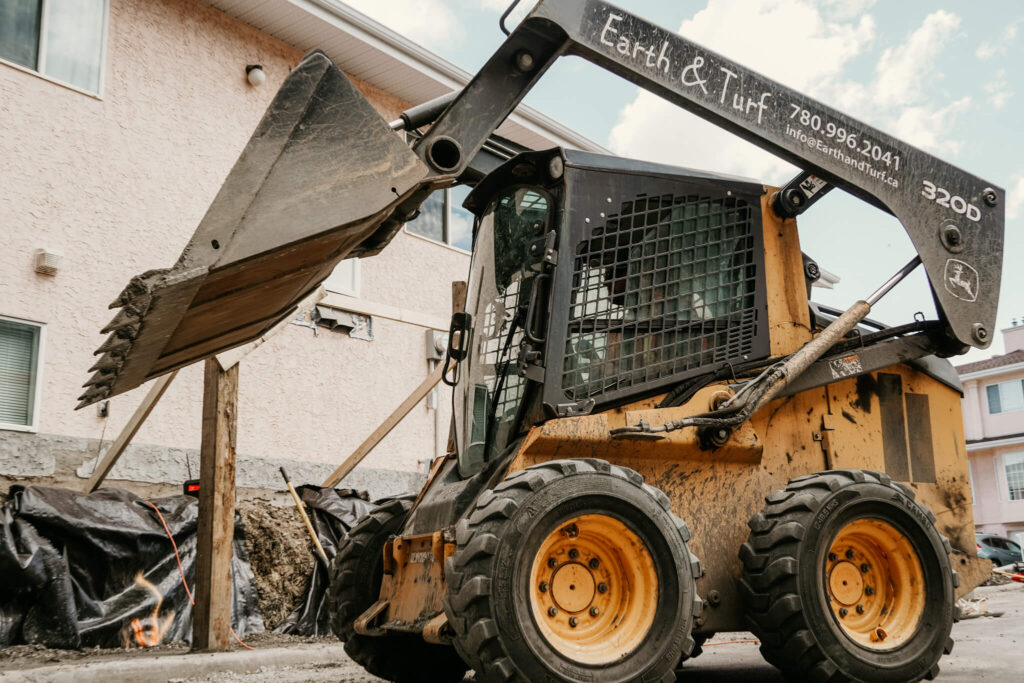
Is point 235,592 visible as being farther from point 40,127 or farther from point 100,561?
point 40,127

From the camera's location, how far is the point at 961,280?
569 centimetres

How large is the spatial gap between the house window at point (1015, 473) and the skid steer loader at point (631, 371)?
3454 centimetres

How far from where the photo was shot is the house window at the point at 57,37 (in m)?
9.30

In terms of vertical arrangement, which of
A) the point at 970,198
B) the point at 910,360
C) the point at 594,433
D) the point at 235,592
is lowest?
the point at 235,592

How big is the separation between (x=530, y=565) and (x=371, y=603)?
1956 mm

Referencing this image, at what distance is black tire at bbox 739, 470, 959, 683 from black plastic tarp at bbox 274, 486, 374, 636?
204 inches

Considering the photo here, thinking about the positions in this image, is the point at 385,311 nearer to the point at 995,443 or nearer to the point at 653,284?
the point at 653,284

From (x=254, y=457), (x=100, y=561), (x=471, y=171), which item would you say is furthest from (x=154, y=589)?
(x=471, y=171)

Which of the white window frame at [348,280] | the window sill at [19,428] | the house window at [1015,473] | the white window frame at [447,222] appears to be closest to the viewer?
the window sill at [19,428]

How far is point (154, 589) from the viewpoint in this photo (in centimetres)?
786

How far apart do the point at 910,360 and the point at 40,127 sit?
794cm

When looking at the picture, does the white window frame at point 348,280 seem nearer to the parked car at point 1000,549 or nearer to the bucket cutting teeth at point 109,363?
the bucket cutting teeth at point 109,363

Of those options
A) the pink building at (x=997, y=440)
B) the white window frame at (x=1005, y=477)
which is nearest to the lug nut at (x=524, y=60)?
the pink building at (x=997, y=440)

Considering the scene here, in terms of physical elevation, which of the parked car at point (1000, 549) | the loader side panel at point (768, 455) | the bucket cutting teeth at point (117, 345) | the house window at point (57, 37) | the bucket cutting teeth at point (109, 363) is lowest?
the parked car at point (1000, 549)
